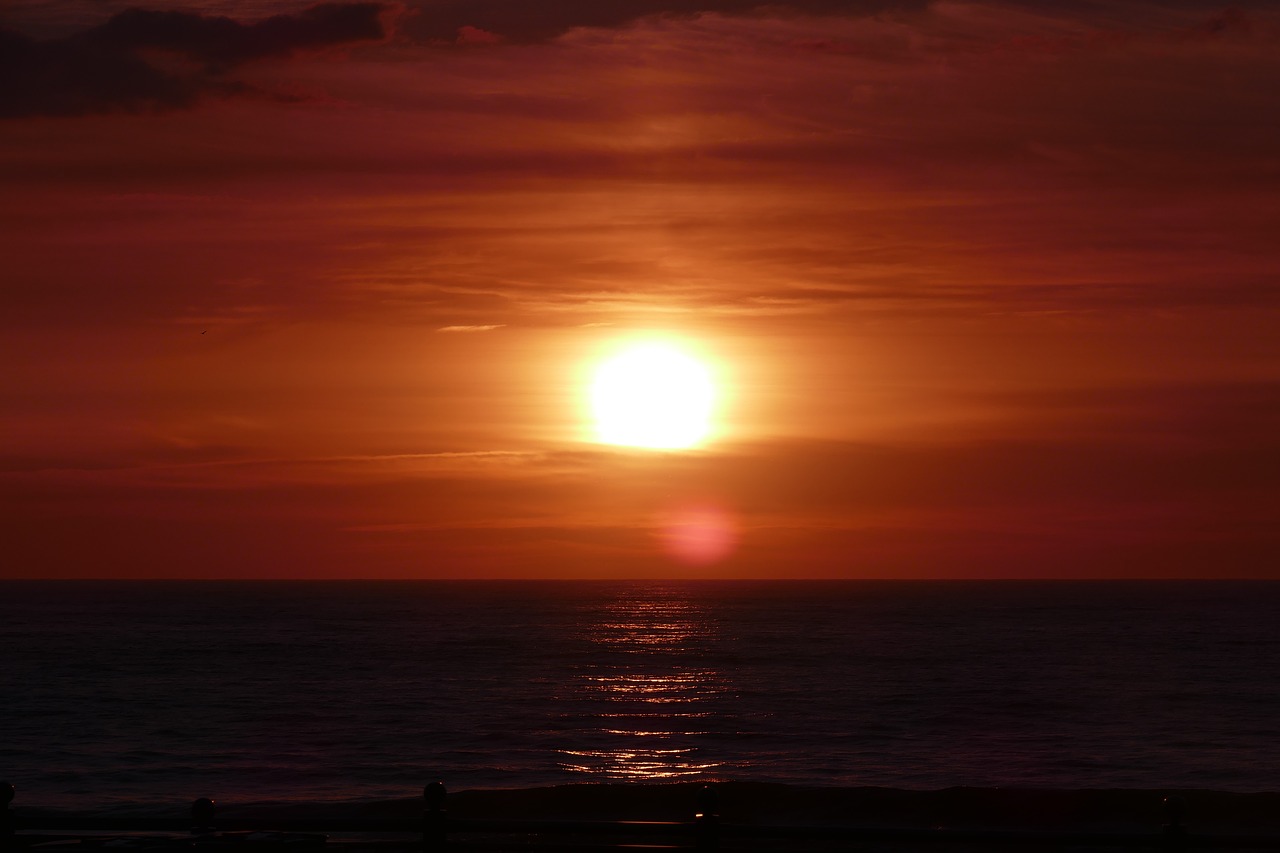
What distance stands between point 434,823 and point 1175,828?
18.2ft

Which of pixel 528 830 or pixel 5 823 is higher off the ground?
pixel 5 823

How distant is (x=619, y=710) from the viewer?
5662 centimetres

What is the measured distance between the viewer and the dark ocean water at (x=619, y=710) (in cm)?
3747

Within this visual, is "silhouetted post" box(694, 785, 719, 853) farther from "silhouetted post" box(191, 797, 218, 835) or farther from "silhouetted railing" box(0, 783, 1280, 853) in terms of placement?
"silhouetted post" box(191, 797, 218, 835)

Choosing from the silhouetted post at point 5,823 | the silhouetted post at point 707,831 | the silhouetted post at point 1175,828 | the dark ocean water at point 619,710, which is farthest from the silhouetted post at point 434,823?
the dark ocean water at point 619,710

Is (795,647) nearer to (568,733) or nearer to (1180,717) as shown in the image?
(1180,717)

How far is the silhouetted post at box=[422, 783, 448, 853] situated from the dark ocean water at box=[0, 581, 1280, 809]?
24.1 m

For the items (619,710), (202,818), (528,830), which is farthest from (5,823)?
(619,710)

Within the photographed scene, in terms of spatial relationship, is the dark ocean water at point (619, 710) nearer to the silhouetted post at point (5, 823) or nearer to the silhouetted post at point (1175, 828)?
the silhouetted post at point (5, 823)

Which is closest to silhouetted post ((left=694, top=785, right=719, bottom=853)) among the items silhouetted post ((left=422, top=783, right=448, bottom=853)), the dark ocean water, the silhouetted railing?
the silhouetted railing

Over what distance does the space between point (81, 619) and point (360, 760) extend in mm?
119962

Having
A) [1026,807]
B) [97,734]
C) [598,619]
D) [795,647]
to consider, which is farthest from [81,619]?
[1026,807]

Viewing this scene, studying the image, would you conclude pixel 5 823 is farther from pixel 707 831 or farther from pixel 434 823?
pixel 707 831

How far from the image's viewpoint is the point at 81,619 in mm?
145000
